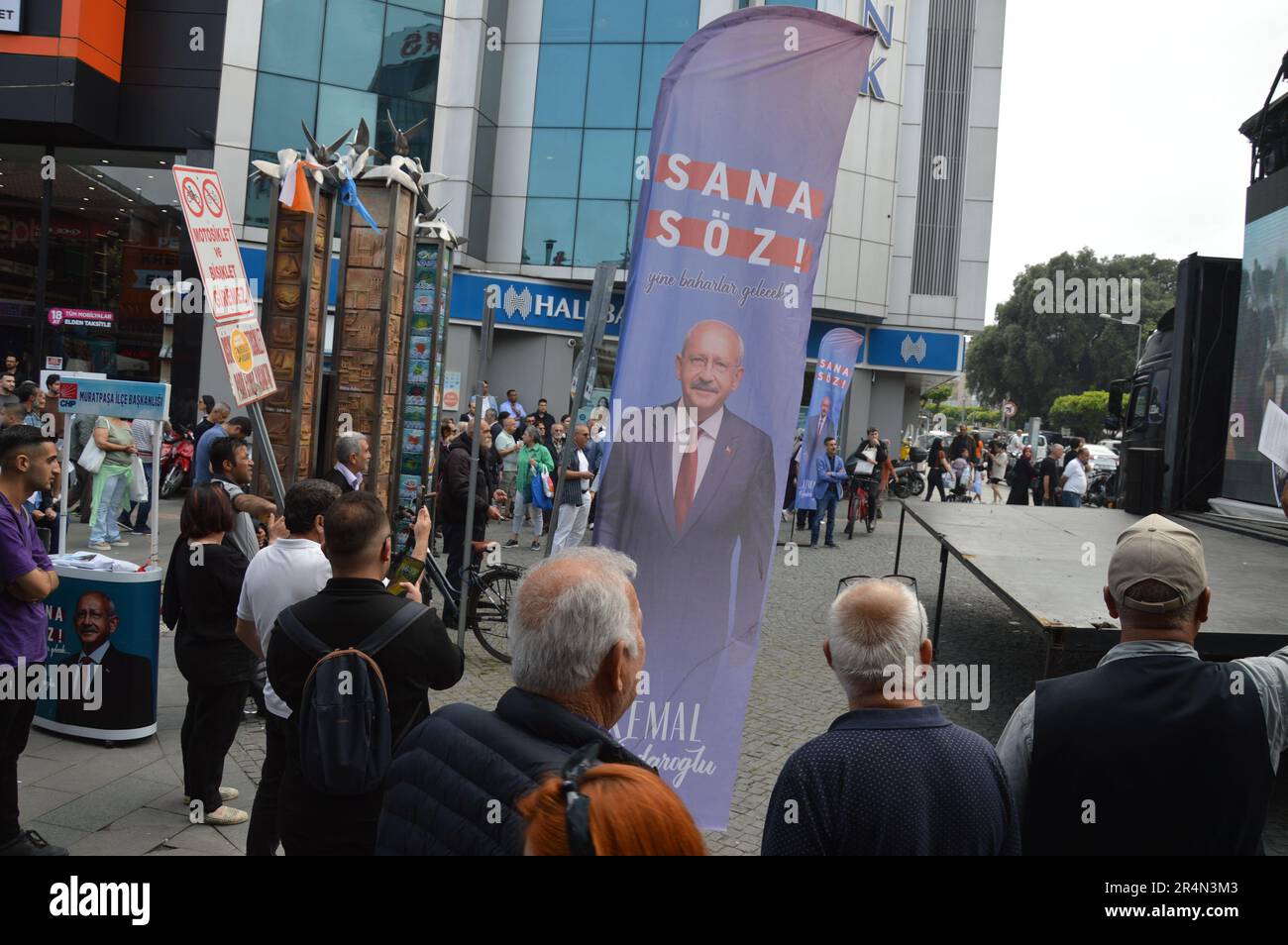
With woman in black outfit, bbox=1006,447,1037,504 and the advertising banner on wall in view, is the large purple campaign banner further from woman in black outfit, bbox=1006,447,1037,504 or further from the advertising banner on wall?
woman in black outfit, bbox=1006,447,1037,504

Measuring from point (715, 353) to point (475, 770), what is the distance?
2.72 meters

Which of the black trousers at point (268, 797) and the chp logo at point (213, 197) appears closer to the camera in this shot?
the black trousers at point (268, 797)

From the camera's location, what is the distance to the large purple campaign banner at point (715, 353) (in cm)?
432

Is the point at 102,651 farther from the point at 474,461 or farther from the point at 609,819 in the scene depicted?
the point at 609,819

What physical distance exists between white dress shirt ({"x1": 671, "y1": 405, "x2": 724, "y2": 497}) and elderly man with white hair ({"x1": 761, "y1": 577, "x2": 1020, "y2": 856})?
6.98ft

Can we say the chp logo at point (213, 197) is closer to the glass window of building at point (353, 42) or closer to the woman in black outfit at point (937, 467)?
the glass window of building at point (353, 42)

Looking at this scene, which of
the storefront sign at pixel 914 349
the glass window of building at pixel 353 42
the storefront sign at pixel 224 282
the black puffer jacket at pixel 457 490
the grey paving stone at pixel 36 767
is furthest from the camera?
the storefront sign at pixel 914 349

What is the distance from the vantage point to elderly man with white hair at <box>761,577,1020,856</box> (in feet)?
7.11

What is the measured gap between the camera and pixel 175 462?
55.0 ft

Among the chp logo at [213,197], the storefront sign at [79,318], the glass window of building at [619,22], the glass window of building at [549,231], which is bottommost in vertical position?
the chp logo at [213,197]

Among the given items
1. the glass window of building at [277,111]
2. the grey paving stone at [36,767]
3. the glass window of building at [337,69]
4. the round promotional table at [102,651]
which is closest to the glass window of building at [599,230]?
the glass window of building at [337,69]

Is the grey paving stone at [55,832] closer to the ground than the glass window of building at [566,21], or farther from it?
closer to the ground

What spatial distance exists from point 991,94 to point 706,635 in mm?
29433
